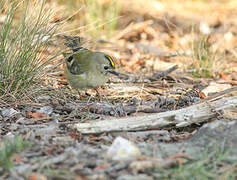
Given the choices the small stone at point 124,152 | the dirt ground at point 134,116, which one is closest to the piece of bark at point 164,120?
the dirt ground at point 134,116

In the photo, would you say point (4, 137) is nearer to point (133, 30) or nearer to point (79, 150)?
point (79, 150)

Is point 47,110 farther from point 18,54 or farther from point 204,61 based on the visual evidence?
point 204,61

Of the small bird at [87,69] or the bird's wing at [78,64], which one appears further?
the bird's wing at [78,64]

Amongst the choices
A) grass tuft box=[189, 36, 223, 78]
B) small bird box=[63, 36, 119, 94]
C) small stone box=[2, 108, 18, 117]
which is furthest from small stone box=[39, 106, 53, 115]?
grass tuft box=[189, 36, 223, 78]

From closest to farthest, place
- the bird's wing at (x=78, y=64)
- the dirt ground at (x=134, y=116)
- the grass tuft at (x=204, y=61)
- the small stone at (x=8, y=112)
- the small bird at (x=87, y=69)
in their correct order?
the dirt ground at (x=134, y=116) < the small stone at (x=8, y=112) < the small bird at (x=87, y=69) < the bird's wing at (x=78, y=64) < the grass tuft at (x=204, y=61)

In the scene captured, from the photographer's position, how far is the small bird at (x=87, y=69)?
511cm

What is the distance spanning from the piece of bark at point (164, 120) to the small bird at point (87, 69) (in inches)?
59.9

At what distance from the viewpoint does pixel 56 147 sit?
3141 millimetres

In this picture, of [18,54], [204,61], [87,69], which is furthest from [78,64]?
[204,61]

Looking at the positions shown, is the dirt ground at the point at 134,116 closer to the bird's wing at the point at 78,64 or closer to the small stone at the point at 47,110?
the small stone at the point at 47,110

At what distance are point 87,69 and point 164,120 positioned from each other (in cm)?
186

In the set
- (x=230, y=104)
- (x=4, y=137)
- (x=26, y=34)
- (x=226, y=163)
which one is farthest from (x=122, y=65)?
(x=226, y=163)

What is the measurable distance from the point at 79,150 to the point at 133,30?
666 centimetres

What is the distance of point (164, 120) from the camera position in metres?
3.77
